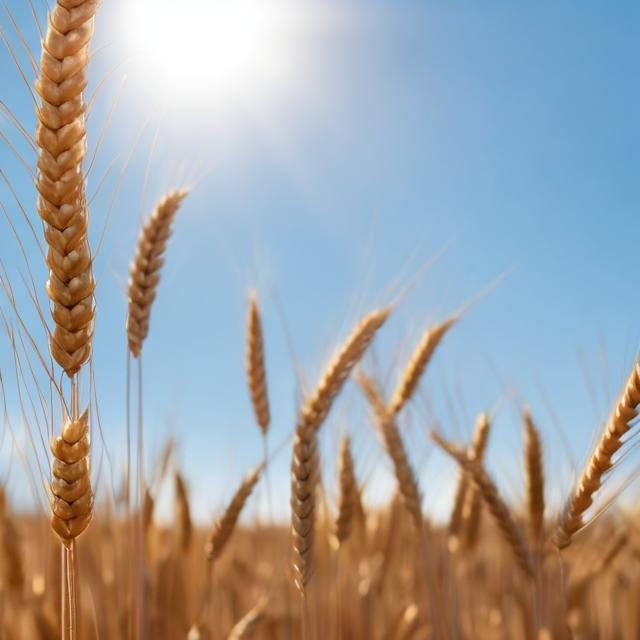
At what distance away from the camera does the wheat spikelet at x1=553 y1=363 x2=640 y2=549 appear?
6.10ft

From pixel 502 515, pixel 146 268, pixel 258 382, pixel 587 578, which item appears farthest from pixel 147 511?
pixel 587 578

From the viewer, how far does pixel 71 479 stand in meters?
1.50

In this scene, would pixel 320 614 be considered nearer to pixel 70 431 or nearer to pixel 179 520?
pixel 179 520

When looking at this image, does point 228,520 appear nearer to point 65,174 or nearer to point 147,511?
point 147,511

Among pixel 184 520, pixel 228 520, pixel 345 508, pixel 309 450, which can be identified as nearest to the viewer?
pixel 309 450

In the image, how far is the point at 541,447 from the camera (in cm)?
289

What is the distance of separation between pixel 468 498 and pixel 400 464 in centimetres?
104

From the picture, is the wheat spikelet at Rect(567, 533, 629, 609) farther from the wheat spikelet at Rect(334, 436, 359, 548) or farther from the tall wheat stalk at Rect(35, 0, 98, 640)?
the tall wheat stalk at Rect(35, 0, 98, 640)

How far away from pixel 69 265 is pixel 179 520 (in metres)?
2.27

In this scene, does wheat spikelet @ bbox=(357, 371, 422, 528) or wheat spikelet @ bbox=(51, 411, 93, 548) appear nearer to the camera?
wheat spikelet @ bbox=(51, 411, 93, 548)

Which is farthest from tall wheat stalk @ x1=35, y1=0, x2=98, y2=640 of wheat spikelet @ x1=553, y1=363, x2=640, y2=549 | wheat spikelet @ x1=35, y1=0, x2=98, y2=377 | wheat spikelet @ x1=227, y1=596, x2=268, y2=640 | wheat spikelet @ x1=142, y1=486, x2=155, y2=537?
wheat spikelet @ x1=142, y1=486, x2=155, y2=537

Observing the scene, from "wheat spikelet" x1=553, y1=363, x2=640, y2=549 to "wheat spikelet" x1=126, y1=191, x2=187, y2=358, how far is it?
1290 mm

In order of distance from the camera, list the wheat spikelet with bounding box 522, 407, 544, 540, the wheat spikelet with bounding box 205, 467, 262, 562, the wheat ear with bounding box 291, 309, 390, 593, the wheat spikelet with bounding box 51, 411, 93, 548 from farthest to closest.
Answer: the wheat spikelet with bounding box 522, 407, 544, 540 < the wheat spikelet with bounding box 205, 467, 262, 562 < the wheat ear with bounding box 291, 309, 390, 593 < the wheat spikelet with bounding box 51, 411, 93, 548

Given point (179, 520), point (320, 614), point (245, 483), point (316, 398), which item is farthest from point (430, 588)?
point (179, 520)
